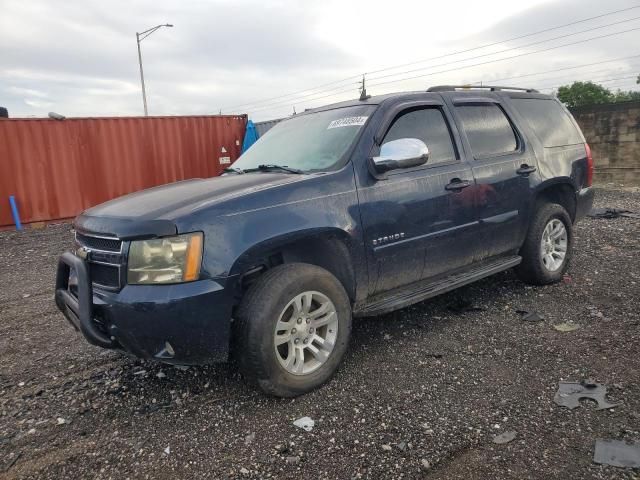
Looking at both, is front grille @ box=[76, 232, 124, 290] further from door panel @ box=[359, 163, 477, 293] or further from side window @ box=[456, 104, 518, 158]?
side window @ box=[456, 104, 518, 158]

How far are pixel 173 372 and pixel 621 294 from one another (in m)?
3.94

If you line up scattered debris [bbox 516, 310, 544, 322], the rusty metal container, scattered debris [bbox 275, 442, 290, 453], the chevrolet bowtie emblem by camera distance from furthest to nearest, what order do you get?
the rusty metal container, scattered debris [bbox 516, 310, 544, 322], the chevrolet bowtie emblem, scattered debris [bbox 275, 442, 290, 453]

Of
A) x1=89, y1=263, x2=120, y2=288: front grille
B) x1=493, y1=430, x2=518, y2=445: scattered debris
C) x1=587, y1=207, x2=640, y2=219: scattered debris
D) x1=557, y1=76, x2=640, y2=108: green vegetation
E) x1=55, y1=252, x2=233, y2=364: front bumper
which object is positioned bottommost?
x1=493, y1=430, x2=518, y2=445: scattered debris

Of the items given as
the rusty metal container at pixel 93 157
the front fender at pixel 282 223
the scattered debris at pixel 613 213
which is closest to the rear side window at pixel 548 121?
the front fender at pixel 282 223

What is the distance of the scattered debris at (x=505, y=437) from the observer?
240cm

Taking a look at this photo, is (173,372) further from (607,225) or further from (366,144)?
(607,225)

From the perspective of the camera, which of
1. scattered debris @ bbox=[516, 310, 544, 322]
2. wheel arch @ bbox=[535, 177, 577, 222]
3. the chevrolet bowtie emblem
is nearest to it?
the chevrolet bowtie emblem

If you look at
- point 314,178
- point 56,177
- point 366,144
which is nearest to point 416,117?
point 366,144

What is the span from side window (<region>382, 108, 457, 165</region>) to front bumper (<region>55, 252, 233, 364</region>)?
1804 mm

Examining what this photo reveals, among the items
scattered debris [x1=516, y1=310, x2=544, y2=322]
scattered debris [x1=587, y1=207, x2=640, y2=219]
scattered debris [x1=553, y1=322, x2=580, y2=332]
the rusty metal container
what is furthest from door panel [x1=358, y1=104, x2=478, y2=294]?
the rusty metal container

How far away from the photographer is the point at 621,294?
14.4ft

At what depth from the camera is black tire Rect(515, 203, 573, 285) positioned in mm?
4441

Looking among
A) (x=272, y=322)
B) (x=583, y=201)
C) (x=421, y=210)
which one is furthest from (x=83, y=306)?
(x=583, y=201)

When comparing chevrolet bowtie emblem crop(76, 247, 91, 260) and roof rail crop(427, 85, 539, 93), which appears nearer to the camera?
chevrolet bowtie emblem crop(76, 247, 91, 260)
